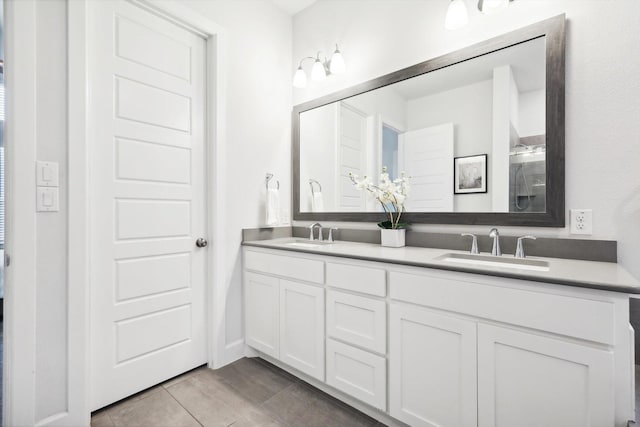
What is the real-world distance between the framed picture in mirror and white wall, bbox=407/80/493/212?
0.08 ft

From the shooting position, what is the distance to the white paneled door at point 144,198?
64.6 inches

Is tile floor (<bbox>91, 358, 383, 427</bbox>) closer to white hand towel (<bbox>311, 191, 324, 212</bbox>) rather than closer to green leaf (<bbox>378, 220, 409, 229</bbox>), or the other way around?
green leaf (<bbox>378, 220, 409, 229</bbox>)

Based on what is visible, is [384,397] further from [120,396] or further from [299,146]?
[299,146]

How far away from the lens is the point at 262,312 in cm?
207

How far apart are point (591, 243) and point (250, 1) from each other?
2.61 metres

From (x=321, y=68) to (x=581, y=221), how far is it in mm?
1868

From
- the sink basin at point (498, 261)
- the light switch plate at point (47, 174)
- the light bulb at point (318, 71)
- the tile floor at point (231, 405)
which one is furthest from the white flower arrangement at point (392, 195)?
the light switch plate at point (47, 174)

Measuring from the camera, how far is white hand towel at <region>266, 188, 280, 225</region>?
7.64 feet

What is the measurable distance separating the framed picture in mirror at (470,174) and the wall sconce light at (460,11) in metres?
0.71

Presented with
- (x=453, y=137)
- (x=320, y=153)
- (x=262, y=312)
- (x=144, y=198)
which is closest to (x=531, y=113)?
(x=453, y=137)

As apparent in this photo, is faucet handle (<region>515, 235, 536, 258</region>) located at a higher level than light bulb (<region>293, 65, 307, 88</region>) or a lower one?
lower

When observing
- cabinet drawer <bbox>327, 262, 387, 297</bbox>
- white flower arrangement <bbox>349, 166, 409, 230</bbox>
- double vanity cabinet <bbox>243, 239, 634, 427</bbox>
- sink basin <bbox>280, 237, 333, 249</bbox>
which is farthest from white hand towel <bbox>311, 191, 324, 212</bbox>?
cabinet drawer <bbox>327, 262, 387, 297</bbox>

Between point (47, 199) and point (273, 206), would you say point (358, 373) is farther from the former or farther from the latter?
point (47, 199)

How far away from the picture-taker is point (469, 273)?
121cm
